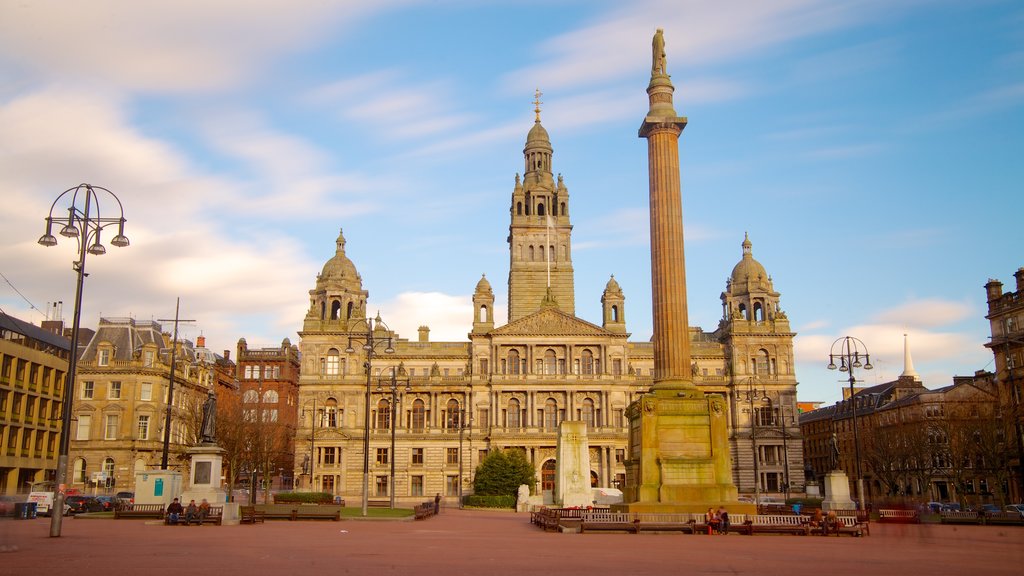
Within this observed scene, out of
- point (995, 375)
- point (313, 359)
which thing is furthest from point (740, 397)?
point (313, 359)

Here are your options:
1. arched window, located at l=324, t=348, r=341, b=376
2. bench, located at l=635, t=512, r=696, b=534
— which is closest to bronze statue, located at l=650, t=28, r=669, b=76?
bench, located at l=635, t=512, r=696, b=534

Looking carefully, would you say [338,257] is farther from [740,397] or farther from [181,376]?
[740,397]

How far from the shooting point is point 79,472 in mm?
79062

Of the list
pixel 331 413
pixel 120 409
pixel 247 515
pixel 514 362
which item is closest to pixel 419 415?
pixel 331 413

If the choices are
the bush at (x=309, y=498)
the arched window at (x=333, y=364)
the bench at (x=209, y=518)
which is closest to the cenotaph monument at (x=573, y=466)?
the bush at (x=309, y=498)

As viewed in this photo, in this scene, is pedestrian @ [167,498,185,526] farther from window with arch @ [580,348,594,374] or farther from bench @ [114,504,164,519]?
window with arch @ [580,348,594,374]

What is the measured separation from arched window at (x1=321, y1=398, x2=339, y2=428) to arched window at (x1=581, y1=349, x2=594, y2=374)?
Answer: 26302 millimetres

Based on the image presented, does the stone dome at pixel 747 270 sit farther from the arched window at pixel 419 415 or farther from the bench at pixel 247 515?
the bench at pixel 247 515

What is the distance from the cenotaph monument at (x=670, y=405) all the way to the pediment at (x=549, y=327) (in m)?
52.5

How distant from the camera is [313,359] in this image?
91.9 metres

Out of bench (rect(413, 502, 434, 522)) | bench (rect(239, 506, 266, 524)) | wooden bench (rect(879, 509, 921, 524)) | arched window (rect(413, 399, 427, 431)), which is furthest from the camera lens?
arched window (rect(413, 399, 427, 431))

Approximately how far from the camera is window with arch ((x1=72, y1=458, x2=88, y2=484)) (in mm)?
78750

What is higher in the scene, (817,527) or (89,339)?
(89,339)

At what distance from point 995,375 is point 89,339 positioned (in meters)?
91.3
